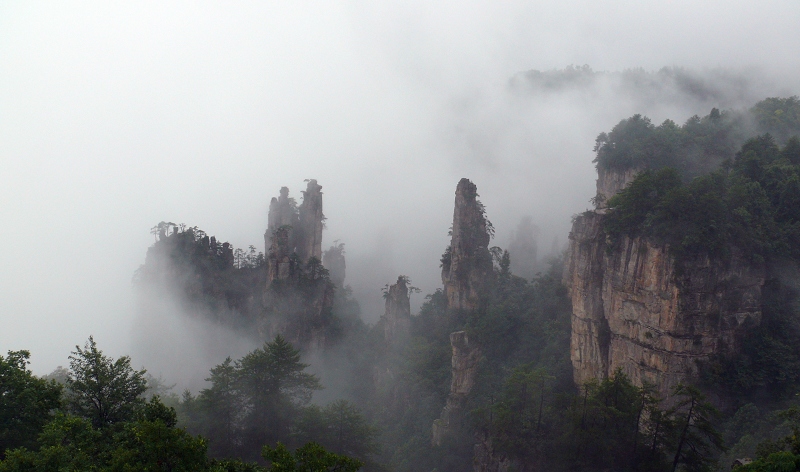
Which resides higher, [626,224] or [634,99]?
[634,99]

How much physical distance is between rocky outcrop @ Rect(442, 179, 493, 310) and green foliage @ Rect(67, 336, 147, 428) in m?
36.9

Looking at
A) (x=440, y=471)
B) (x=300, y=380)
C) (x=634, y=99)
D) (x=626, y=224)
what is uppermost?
(x=634, y=99)

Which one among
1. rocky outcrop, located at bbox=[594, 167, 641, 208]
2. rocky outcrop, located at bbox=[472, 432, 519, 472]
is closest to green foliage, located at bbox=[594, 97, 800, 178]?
rocky outcrop, located at bbox=[594, 167, 641, 208]

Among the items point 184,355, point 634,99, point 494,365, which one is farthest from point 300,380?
point 634,99

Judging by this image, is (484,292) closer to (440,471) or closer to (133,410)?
(440,471)

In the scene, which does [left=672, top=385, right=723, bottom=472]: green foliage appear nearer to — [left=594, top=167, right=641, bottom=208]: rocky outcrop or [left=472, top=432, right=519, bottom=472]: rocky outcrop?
[left=472, top=432, right=519, bottom=472]: rocky outcrop

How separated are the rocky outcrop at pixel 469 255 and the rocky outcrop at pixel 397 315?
551 centimetres

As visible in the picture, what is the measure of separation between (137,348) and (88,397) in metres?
52.5

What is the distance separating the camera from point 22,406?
23.1m

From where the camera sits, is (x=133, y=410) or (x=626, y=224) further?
(x=626, y=224)

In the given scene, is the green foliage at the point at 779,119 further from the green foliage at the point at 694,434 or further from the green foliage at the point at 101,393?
the green foliage at the point at 101,393

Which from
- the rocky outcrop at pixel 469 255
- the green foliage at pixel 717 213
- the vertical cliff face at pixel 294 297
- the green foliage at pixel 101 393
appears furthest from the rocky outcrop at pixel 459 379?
the green foliage at pixel 101 393

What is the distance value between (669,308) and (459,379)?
63.1 feet

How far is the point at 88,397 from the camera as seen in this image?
2431 cm
